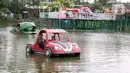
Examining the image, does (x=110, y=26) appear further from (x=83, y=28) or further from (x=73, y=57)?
(x=73, y=57)

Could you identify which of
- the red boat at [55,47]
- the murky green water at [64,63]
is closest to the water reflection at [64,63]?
the murky green water at [64,63]

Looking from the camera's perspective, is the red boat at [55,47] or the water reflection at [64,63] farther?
the red boat at [55,47]

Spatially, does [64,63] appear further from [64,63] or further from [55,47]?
[55,47]

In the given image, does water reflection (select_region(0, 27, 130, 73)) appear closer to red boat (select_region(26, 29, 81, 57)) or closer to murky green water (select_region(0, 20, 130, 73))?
murky green water (select_region(0, 20, 130, 73))

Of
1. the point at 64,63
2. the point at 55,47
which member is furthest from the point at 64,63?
the point at 55,47

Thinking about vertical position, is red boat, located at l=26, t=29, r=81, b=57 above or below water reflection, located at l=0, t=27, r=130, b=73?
above

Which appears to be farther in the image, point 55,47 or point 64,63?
point 55,47

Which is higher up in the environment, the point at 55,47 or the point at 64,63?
the point at 55,47

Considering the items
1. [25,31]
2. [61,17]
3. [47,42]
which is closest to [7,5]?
[61,17]

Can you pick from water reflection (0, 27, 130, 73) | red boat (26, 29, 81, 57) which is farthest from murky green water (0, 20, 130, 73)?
red boat (26, 29, 81, 57)

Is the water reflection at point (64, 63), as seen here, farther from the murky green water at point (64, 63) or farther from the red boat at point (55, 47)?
the red boat at point (55, 47)

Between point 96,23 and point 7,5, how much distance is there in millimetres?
43513

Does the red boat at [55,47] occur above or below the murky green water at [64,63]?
above

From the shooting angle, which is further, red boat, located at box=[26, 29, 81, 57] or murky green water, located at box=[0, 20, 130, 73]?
red boat, located at box=[26, 29, 81, 57]
